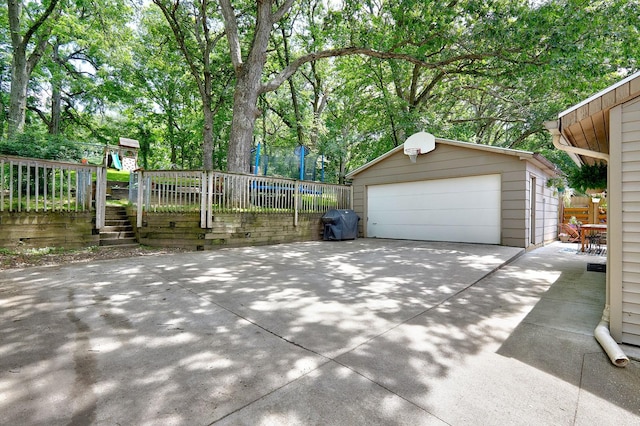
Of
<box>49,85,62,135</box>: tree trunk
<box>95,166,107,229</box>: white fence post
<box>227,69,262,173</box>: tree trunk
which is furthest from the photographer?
<box>49,85,62,135</box>: tree trunk

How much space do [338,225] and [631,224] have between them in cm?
668

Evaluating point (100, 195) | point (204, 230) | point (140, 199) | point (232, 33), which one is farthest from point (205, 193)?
point (232, 33)

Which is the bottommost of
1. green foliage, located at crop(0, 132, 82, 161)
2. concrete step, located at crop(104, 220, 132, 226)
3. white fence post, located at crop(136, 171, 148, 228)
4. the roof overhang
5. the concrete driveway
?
the concrete driveway

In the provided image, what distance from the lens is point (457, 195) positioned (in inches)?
306

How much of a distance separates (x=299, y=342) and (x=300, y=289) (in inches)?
53.5

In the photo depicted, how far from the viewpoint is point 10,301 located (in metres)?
2.83

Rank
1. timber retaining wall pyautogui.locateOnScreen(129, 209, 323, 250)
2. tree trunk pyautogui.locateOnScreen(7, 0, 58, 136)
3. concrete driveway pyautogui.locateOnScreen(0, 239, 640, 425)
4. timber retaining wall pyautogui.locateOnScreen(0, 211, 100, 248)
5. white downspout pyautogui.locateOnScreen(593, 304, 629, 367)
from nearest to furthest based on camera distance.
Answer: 1. concrete driveway pyautogui.locateOnScreen(0, 239, 640, 425)
2. white downspout pyautogui.locateOnScreen(593, 304, 629, 367)
3. timber retaining wall pyautogui.locateOnScreen(0, 211, 100, 248)
4. timber retaining wall pyautogui.locateOnScreen(129, 209, 323, 250)
5. tree trunk pyautogui.locateOnScreen(7, 0, 58, 136)

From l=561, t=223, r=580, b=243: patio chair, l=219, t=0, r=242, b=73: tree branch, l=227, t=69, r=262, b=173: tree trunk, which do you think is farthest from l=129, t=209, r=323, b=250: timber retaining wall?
l=561, t=223, r=580, b=243: patio chair

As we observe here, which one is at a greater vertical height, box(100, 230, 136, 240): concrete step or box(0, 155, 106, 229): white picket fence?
box(0, 155, 106, 229): white picket fence

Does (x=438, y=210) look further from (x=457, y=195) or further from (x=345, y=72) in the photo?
(x=345, y=72)

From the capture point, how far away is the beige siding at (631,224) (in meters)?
2.23

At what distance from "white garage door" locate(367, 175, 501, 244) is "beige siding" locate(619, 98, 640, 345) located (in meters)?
5.19

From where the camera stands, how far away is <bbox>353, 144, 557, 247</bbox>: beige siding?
22.2ft

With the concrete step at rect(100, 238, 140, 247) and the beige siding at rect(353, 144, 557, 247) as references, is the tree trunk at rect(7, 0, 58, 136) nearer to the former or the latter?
the concrete step at rect(100, 238, 140, 247)
